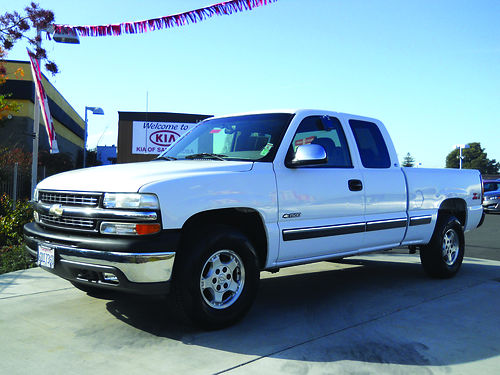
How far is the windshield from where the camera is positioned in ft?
15.0

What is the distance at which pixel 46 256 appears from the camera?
3910 mm

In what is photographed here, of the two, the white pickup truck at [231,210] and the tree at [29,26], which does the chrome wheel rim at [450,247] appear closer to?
the white pickup truck at [231,210]

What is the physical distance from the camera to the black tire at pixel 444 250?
613 centimetres

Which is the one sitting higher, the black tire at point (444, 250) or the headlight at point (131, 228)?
the headlight at point (131, 228)

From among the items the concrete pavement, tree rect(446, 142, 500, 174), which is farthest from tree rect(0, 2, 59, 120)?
tree rect(446, 142, 500, 174)

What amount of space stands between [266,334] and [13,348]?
1.90 meters

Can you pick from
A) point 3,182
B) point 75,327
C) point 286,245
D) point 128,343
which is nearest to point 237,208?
point 286,245

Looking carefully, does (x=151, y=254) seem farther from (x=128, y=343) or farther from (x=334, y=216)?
(x=334, y=216)

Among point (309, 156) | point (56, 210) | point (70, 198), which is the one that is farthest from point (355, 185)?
point (56, 210)

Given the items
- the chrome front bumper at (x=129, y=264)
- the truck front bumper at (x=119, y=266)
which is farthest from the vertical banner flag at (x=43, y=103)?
the chrome front bumper at (x=129, y=264)

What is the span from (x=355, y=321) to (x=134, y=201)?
7.29 ft

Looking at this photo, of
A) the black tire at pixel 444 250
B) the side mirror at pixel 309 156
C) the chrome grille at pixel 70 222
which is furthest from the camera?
the black tire at pixel 444 250

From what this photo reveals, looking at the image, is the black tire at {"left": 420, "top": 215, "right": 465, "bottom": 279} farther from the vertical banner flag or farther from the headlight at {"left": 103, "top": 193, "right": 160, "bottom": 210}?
the vertical banner flag

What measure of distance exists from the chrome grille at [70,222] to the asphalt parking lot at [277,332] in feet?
2.85
